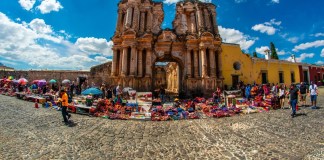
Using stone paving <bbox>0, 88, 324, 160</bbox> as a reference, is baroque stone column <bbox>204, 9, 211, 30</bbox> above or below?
above

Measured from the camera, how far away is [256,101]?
13141mm

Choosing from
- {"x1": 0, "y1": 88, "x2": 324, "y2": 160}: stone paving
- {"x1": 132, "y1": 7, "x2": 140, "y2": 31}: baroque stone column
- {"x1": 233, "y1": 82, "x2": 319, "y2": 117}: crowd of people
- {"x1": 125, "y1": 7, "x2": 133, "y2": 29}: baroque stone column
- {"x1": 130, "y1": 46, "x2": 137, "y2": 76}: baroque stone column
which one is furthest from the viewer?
{"x1": 132, "y1": 7, "x2": 140, "y2": 31}: baroque stone column

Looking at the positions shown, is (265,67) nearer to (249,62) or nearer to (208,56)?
(249,62)

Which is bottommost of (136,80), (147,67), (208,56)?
(136,80)

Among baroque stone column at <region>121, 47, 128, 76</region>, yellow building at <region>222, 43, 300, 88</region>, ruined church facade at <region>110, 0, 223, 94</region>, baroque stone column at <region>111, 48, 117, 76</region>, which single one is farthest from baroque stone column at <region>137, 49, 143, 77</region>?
yellow building at <region>222, 43, 300, 88</region>

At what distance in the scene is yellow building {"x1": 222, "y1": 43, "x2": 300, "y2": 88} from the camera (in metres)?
22.8

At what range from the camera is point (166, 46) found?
20.0 metres

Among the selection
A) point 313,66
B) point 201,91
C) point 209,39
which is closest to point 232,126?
point 201,91

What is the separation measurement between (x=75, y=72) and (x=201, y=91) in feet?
69.3

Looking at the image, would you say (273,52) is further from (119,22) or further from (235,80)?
(119,22)

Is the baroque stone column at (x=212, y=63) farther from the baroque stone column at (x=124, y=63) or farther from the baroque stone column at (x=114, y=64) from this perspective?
the baroque stone column at (x=114, y=64)

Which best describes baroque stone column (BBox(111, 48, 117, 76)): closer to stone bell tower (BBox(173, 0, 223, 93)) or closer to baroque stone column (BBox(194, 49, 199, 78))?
stone bell tower (BBox(173, 0, 223, 93))

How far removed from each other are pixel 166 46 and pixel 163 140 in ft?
49.9

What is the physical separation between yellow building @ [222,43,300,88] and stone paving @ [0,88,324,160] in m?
14.9
